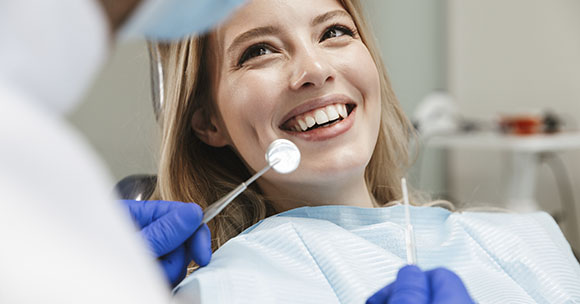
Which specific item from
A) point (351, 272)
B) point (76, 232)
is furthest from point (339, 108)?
point (76, 232)

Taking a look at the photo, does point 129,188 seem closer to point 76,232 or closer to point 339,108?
point 339,108

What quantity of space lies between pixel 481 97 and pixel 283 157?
2.85m

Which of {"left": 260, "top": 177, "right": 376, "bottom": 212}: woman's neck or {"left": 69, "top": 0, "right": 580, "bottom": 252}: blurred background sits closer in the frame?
{"left": 260, "top": 177, "right": 376, "bottom": 212}: woman's neck

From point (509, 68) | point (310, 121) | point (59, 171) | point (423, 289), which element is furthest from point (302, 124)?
point (509, 68)

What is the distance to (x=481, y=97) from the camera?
11.4ft

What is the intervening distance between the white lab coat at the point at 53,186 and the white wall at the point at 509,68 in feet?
10.3

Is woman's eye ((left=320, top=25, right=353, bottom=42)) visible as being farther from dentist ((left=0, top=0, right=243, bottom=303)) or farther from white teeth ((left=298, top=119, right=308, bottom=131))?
dentist ((left=0, top=0, right=243, bottom=303))

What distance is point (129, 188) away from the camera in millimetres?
1298

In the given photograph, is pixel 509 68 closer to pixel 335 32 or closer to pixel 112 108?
pixel 112 108

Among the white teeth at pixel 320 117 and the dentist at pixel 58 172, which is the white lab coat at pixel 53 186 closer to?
the dentist at pixel 58 172

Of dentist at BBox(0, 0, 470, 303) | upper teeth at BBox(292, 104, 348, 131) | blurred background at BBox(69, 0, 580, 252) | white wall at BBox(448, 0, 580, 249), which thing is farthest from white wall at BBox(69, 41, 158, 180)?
dentist at BBox(0, 0, 470, 303)

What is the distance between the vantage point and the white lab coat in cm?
31

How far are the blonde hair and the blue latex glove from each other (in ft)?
1.53

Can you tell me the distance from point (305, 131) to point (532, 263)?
0.46 metres
